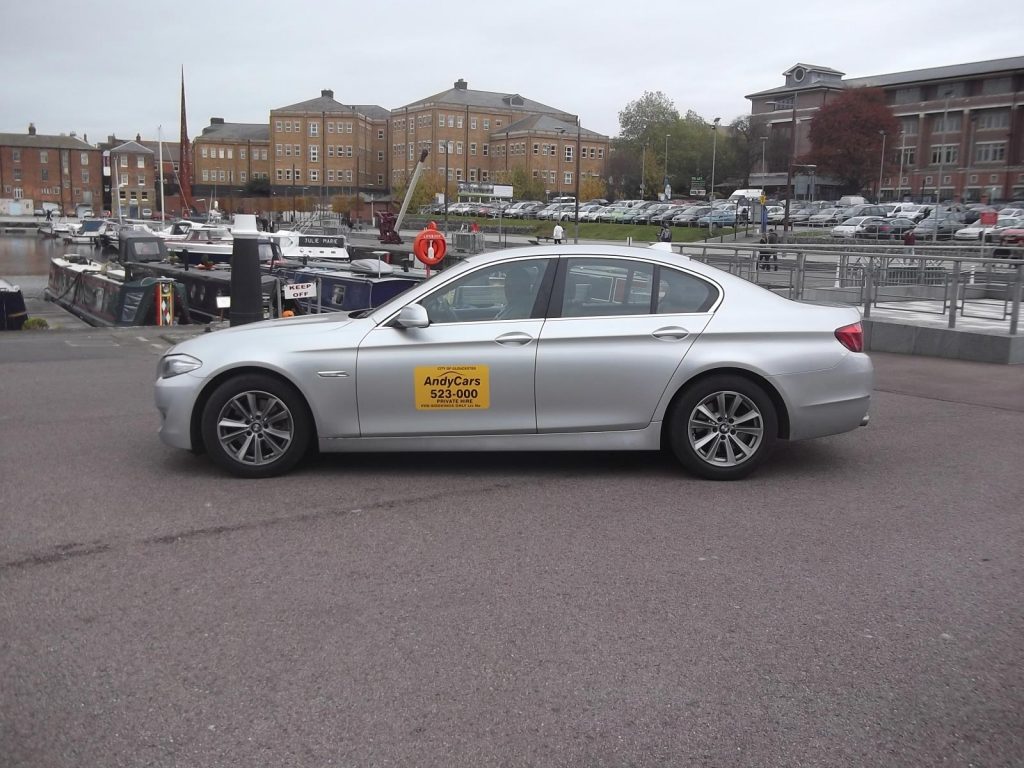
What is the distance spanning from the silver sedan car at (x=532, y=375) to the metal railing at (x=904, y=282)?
684 cm

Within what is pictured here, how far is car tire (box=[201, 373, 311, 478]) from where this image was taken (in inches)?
262

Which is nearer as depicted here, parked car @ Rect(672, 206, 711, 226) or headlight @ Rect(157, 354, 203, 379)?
headlight @ Rect(157, 354, 203, 379)

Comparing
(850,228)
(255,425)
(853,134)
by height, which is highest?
(853,134)

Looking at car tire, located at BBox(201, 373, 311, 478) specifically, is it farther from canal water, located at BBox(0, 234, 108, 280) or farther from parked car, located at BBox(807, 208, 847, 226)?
parked car, located at BBox(807, 208, 847, 226)

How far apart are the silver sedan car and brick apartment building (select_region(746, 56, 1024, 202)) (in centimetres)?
9043

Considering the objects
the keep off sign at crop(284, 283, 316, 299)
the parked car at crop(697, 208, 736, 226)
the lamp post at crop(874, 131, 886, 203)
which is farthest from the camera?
the lamp post at crop(874, 131, 886, 203)

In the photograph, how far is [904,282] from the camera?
57.6ft

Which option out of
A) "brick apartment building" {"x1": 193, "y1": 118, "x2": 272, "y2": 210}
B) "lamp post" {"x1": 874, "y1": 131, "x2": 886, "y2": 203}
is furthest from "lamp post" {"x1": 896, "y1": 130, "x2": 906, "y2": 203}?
"brick apartment building" {"x1": 193, "y1": 118, "x2": 272, "y2": 210}

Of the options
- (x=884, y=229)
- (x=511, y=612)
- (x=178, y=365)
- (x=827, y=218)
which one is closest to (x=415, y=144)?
(x=827, y=218)

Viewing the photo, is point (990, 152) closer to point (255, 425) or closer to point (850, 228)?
point (850, 228)

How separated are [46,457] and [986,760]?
21.2 feet

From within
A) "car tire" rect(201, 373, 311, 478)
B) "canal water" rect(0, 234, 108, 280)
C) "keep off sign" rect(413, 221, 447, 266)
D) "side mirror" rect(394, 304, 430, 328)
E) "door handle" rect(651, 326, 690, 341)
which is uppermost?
"keep off sign" rect(413, 221, 447, 266)

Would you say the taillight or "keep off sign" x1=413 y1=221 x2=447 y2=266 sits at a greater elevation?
"keep off sign" x1=413 y1=221 x2=447 y2=266

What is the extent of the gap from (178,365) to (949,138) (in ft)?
358
